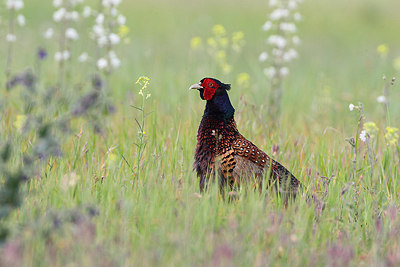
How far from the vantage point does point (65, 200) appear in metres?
3.48

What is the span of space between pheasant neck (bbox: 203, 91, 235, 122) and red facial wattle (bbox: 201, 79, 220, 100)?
41 millimetres

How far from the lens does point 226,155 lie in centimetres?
430

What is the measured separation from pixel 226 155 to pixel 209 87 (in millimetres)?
613

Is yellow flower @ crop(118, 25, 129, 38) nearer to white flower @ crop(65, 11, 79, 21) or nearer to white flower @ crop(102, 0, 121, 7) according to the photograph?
white flower @ crop(65, 11, 79, 21)

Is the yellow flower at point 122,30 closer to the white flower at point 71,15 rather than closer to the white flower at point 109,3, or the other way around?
the white flower at point 71,15

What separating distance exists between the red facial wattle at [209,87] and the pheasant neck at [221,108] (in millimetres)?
41

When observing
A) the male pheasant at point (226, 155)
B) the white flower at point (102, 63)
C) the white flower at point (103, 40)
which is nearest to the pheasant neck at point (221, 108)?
the male pheasant at point (226, 155)

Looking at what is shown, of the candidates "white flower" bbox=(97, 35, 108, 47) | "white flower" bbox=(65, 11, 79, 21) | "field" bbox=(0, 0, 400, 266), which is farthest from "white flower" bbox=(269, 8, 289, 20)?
"white flower" bbox=(65, 11, 79, 21)

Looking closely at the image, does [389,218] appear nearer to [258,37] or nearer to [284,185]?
[284,185]

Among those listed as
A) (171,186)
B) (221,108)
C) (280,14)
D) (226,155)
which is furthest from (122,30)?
(171,186)

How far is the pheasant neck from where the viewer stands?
450 centimetres

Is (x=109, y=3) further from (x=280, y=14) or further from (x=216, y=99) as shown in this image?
(x=216, y=99)

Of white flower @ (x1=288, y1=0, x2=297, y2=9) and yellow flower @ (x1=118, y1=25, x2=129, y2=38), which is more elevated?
white flower @ (x1=288, y1=0, x2=297, y2=9)

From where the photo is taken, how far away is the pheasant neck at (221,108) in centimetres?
450
